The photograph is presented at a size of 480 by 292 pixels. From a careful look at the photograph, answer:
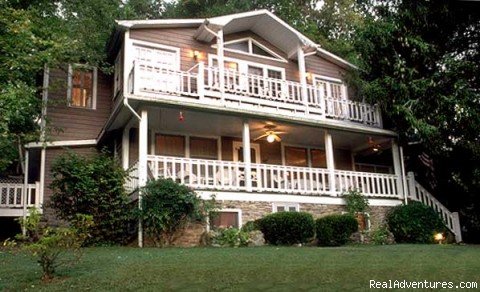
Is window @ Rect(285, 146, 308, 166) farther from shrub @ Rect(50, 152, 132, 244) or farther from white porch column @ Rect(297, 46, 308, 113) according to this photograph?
shrub @ Rect(50, 152, 132, 244)

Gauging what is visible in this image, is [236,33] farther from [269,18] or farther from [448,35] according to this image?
[448,35]

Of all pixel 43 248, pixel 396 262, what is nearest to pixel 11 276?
pixel 43 248

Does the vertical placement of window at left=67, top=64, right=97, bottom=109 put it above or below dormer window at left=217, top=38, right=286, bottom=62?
below

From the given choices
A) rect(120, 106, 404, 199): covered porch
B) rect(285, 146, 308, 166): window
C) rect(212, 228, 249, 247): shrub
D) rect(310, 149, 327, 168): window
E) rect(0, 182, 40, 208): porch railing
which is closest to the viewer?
rect(212, 228, 249, 247): shrub

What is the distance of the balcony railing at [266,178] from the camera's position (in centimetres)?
1396

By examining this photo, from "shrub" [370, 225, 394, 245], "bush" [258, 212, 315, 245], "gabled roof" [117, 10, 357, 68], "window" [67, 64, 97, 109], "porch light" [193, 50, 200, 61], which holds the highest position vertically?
"gabled roof" [117, 10, 357, 68]

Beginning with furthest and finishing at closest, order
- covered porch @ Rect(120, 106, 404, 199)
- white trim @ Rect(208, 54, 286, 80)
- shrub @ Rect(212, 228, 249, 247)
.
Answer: white trim @ Rect(208, 54, 286, 80) < covered porch @ Rect(120, 106, 404, 199) < shrub @ Rect(212, 228, 249, 247)

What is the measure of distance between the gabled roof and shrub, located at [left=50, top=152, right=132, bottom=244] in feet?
17.1

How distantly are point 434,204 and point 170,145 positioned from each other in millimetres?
9517

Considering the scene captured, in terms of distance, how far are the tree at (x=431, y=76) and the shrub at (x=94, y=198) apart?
9.06 m

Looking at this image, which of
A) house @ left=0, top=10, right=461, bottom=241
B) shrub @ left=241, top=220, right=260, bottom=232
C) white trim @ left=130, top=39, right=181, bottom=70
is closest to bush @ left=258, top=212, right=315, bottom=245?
shrub @ left=241, top=220, right=260, bottom=232

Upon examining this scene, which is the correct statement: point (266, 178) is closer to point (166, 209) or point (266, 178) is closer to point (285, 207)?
point (285, 207)

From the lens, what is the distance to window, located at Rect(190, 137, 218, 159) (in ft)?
56.1

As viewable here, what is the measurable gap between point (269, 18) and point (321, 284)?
42.0ft
